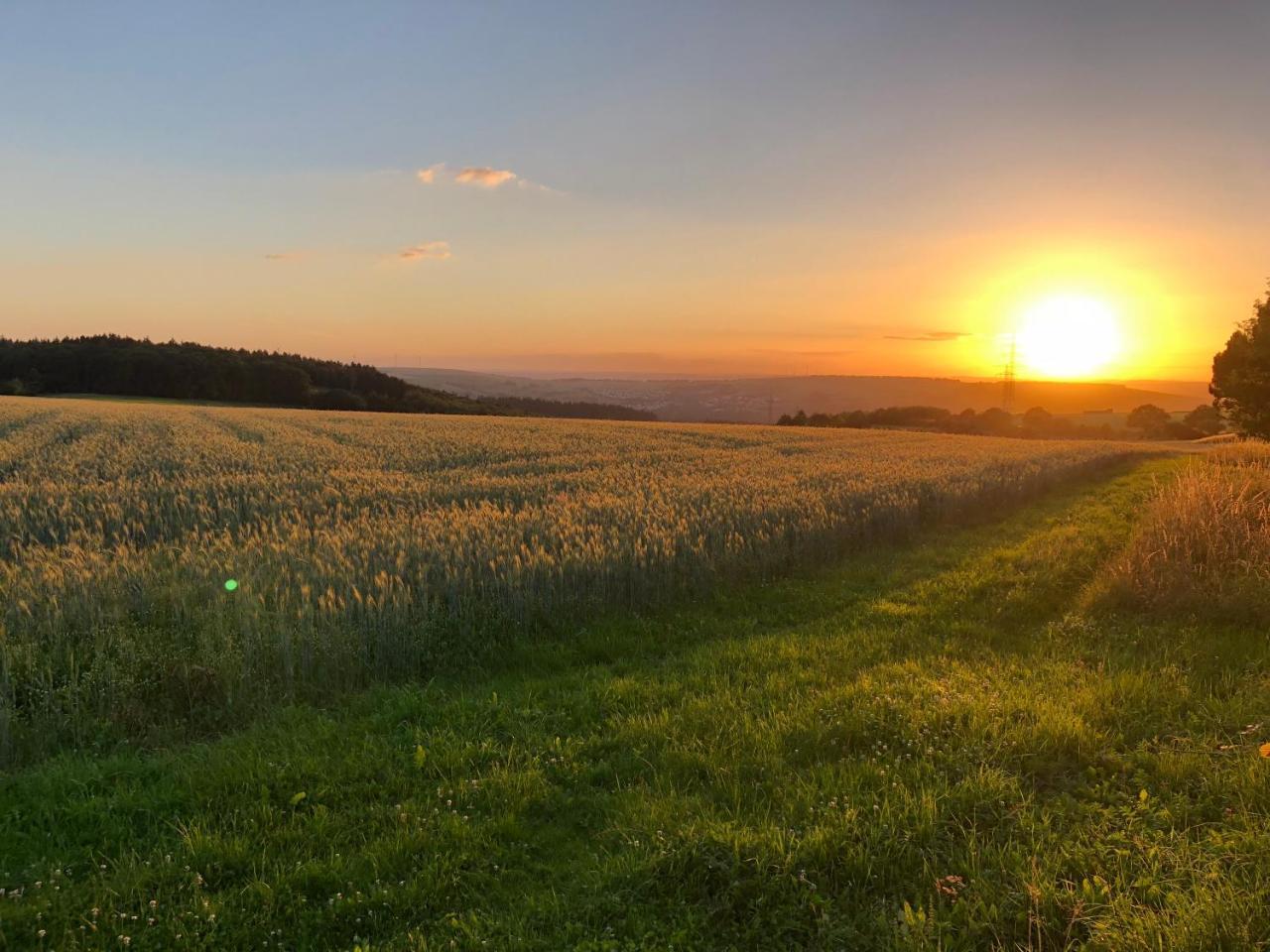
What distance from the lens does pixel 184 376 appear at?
→ 85.4 m

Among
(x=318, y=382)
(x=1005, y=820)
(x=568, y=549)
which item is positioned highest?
(x=318, y=382)

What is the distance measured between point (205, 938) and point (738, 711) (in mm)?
3913

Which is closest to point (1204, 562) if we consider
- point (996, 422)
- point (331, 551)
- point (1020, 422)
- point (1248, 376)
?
point (331, 551)

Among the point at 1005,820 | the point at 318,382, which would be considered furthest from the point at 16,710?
the point at 318,382

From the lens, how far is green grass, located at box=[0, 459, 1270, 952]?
3627mm

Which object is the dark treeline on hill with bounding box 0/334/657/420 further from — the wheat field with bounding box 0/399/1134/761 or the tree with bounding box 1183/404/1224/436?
the tree with bounding box 1183/404/1224/436

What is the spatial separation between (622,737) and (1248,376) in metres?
58.5

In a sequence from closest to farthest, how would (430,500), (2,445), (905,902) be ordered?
(905,902)
(430,500)
(2,445)

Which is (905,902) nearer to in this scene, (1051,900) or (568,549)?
(1051,900)

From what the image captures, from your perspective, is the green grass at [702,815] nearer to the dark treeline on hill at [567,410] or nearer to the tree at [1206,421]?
the dark treeline on hill at [567,410]

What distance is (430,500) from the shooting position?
1462cm

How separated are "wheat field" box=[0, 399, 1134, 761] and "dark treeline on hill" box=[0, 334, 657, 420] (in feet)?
199

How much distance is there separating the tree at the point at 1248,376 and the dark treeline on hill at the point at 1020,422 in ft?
76.4

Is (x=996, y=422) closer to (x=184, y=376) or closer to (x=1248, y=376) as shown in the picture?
(x=1248, y=376)
